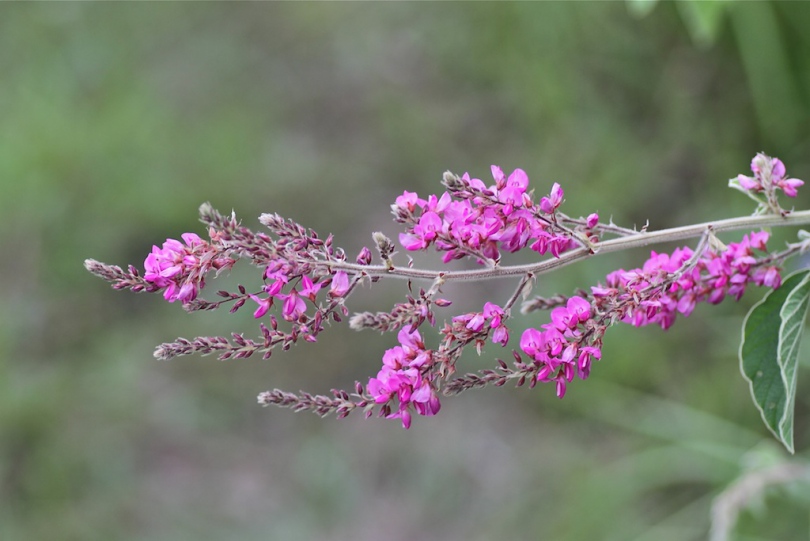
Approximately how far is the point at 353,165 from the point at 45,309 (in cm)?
225

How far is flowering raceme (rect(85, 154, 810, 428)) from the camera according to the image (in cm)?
134

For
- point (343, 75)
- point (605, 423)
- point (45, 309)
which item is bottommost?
point (605, 423)

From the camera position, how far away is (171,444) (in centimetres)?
485

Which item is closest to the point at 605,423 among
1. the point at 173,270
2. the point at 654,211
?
the point at 654,211

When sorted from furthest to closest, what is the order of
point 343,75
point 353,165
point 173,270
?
point 343,75
point 353,165
point 173,270

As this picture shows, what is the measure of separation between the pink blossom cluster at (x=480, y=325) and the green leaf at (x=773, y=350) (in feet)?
1.60

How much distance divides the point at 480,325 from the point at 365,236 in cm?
389

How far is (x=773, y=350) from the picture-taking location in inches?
59.5

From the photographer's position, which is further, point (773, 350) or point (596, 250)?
point (773, 350)

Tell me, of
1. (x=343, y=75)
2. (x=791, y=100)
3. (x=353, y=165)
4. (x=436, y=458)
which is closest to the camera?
(x=791, y=100)

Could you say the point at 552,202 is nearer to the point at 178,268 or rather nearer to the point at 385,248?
the point at 385,248

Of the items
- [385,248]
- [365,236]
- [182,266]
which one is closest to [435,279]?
[385,248]

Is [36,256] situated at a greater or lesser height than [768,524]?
greater

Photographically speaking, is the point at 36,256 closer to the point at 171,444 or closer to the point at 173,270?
the point at 171,444
